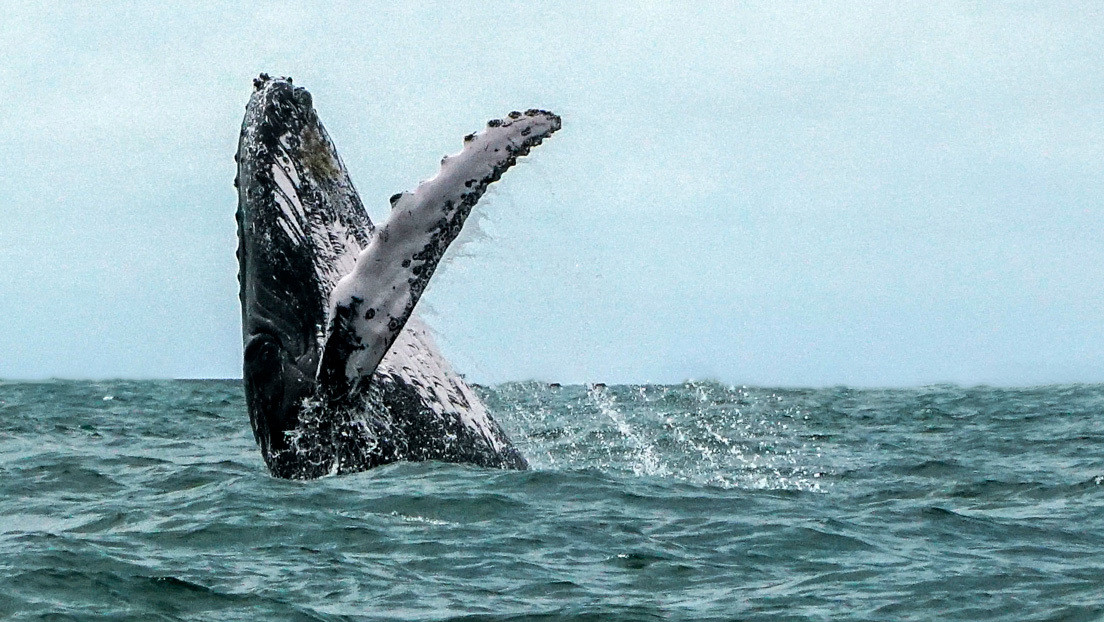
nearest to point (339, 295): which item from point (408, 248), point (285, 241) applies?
point (408, 248)

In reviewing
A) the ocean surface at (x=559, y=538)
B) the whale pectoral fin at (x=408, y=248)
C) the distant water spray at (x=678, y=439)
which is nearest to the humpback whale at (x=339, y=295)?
the whale pectoral fin at (x=408, y=248)

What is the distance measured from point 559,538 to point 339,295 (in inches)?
84.1

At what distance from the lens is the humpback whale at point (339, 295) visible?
749 cm

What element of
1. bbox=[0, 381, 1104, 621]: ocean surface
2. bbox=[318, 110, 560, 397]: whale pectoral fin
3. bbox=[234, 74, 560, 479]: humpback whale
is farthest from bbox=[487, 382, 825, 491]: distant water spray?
bbox=[318, 110, 560, 397]: whale pectoral fin

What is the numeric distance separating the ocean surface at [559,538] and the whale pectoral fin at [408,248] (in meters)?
1.08

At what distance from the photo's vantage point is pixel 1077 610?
22.1ft

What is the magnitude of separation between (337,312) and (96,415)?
15.6 metres

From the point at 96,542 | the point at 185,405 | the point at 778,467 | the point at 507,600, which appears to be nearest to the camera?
the point at 507,600

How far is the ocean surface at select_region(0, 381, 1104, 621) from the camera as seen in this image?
6.62m

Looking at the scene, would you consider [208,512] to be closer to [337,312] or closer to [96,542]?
[96,542]

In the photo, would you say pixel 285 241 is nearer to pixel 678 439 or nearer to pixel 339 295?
pixel 339 295

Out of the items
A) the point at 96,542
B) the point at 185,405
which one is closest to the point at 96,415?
the point at 185,405

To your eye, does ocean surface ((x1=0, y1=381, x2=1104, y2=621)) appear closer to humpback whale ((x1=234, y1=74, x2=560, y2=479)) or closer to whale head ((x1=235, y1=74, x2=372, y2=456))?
humpback whale ((x1=234, y1=74, x2=560, y2=479))

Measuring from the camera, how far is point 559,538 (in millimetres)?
8250
